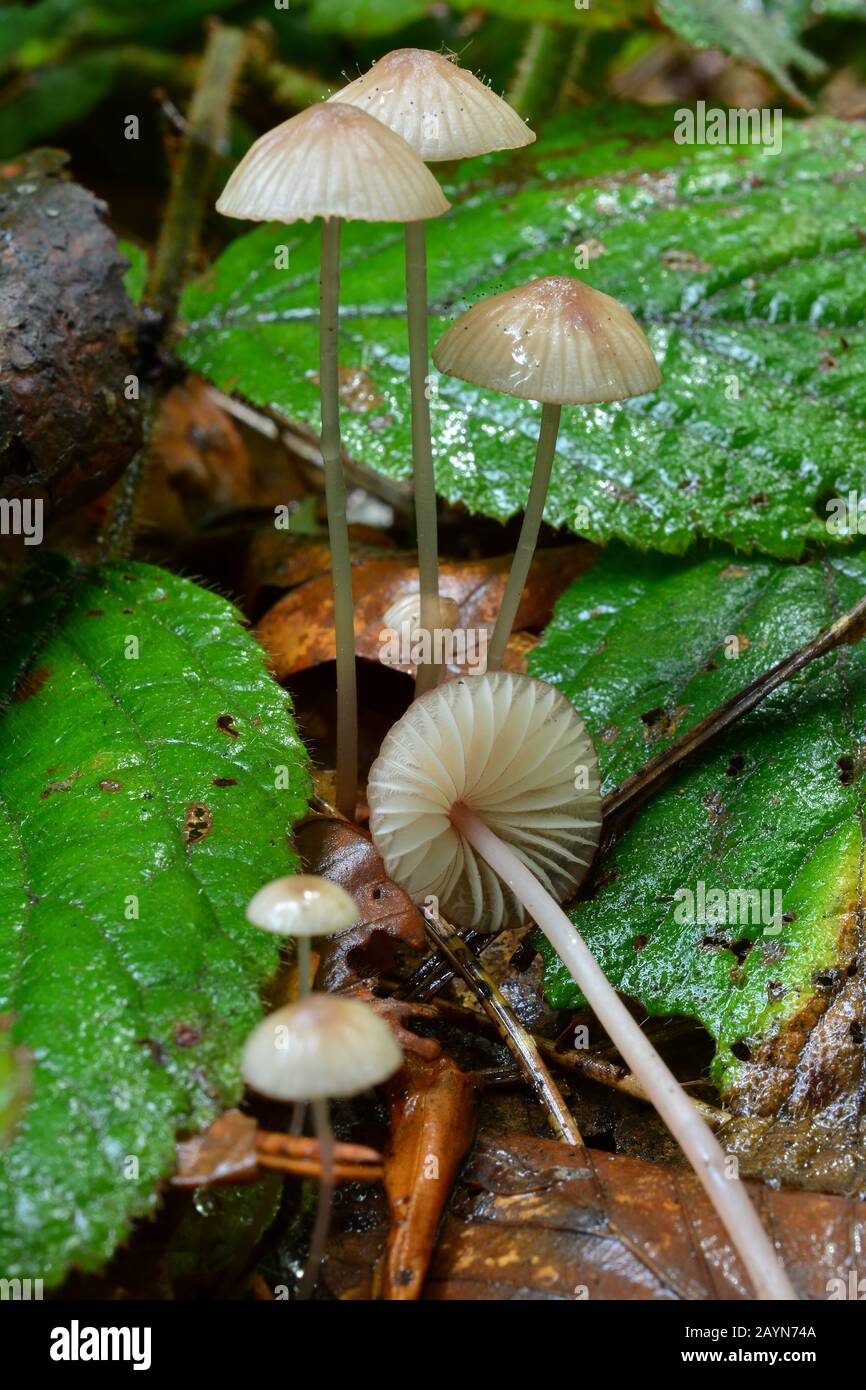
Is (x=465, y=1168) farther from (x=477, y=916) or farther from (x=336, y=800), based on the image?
(x=336, y=800)

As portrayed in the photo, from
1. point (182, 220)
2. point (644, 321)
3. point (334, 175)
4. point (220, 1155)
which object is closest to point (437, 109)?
point (334, 175)

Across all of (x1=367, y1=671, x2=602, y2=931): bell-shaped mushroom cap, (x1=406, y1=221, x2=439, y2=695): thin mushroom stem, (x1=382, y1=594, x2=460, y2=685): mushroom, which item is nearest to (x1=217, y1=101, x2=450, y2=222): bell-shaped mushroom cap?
(x1=406, y1=221, x2=439, y2=695): thin mushroom stem

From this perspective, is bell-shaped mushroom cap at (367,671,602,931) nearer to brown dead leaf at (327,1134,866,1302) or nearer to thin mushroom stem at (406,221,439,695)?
thin mushroom stem at (406,221,439,695)

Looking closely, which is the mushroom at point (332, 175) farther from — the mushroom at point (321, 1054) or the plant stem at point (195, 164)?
the plant stem at point (195, 164)

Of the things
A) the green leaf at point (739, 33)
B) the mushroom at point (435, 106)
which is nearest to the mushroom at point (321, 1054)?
the mushroom at point (435, 106)

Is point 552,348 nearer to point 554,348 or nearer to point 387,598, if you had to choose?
point 554,348
